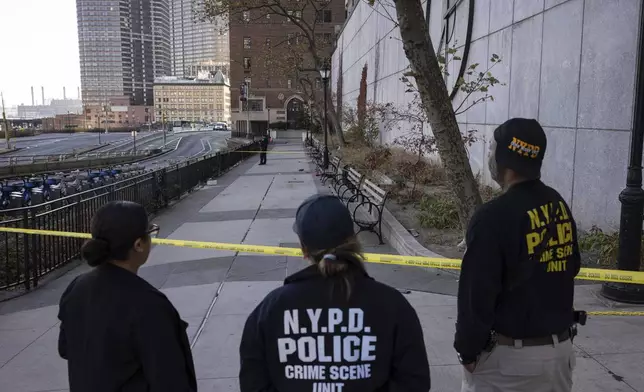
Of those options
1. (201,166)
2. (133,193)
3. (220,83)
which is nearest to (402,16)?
(133,193)

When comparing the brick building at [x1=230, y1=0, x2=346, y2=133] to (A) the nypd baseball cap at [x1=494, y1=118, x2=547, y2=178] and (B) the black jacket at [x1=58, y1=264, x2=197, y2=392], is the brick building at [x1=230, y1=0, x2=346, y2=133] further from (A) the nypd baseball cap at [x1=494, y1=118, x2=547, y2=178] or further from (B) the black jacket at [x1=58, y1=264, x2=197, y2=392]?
(B) the black jacket at [x1=58, y1=264, x2=197, y2=392]

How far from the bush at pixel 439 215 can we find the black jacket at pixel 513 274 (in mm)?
7331

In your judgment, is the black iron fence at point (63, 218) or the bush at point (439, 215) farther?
the bush at point (439, 215)

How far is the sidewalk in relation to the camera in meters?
4.58

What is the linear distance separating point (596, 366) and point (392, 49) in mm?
21784

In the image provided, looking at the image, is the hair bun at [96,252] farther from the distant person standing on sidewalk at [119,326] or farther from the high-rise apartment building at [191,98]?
the high-rise apartment building at [191,98]

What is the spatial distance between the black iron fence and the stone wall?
8095 millimetres

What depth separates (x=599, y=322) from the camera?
5551mm

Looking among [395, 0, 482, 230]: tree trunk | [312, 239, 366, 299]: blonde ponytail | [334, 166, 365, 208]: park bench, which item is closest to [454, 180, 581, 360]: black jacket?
[312, 239, 366, 299]: blonde ponytail

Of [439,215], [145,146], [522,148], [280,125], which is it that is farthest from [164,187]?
[145,146]

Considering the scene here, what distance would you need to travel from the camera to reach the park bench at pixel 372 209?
31.8ft

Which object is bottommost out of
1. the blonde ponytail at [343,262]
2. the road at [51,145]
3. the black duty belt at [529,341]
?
the road at [51,145]

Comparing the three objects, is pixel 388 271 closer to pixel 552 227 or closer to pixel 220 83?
pixel 552 227

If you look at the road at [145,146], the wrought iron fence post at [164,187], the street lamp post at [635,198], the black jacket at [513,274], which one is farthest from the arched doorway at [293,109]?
the black jacket at [513,274]
